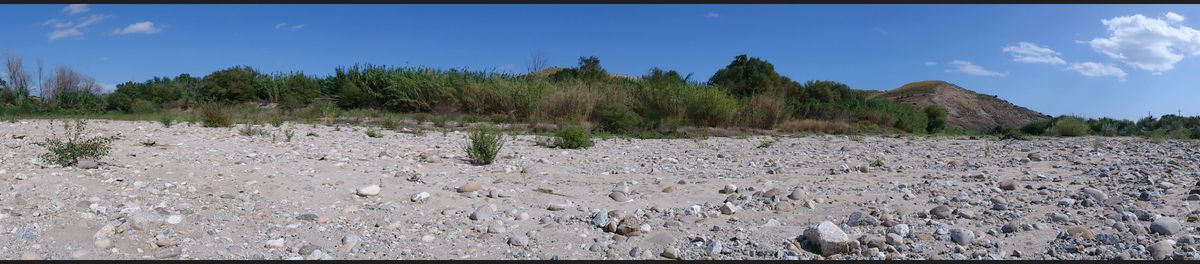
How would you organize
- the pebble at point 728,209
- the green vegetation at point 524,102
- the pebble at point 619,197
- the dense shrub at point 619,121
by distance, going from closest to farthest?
the pebble at point 728,209 → the pebble at point 619,197 → the dense shrub at point 619,121 → the green vegetation at point 524,102

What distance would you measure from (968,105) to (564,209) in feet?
109

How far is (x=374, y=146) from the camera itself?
30.0 ft

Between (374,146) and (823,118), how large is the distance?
48.5 ft

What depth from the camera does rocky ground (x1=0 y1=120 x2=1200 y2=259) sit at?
3.85 m

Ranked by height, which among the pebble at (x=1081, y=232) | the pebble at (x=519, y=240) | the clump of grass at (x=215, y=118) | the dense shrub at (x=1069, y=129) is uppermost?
the dense shrub at (x=1069, y=129)

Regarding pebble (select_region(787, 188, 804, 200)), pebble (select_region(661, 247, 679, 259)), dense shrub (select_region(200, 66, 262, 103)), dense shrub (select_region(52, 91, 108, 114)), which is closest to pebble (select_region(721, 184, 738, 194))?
pebble (select_region(787, 188, 804, 200))

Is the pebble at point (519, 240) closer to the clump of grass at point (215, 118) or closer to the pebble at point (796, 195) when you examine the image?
the pebble at point (796, 195)

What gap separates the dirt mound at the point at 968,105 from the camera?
31.2 meters

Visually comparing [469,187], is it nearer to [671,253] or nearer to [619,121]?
Result: [671,253]

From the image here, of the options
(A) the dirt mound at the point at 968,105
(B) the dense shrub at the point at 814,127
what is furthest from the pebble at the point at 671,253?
(A) the dirt mound at the point at 968,105

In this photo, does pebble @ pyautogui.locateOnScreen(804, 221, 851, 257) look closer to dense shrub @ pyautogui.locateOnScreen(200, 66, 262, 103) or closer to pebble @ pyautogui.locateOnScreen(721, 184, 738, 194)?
pebble @ pyautogui.locateOnScreen(721, 184, 738, 194)

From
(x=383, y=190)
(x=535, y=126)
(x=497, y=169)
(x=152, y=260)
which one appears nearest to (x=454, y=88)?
(x=535, y=126)

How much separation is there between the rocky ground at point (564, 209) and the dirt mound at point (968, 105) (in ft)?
83.3

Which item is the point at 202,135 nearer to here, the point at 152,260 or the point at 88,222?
the point at 88,222
